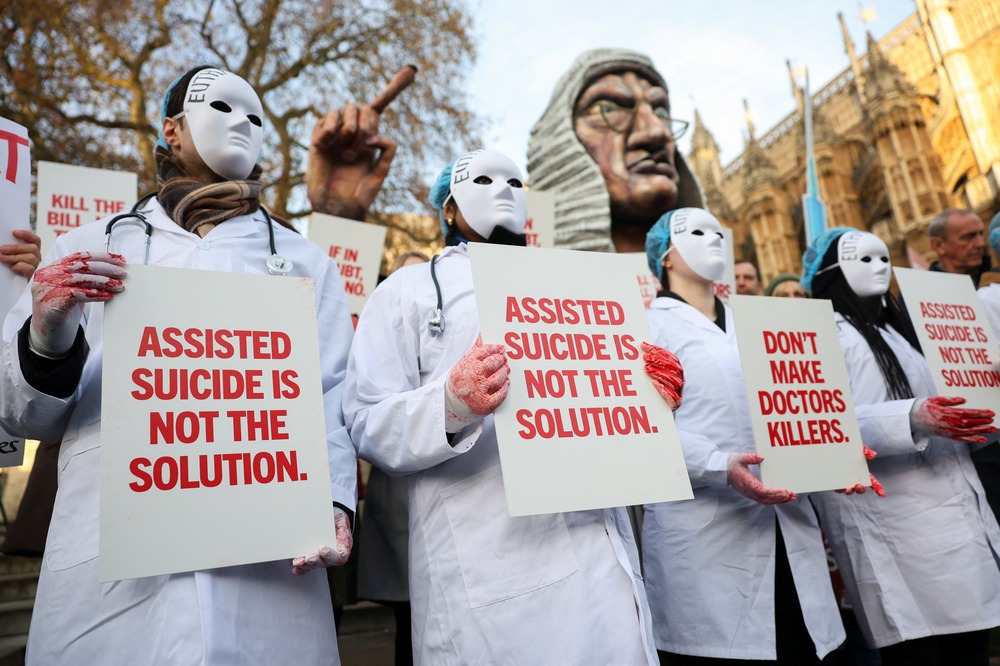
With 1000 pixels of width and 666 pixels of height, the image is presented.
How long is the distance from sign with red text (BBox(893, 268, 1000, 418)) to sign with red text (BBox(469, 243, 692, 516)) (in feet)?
5.49

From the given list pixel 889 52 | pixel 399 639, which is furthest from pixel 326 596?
pixel 889 52

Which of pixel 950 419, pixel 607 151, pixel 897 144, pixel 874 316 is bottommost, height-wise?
pixel 950 419

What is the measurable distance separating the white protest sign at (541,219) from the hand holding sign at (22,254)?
10.9ft

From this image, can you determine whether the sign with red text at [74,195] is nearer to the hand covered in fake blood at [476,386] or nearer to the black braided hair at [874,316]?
the hand covered in fake blood at [476,386]

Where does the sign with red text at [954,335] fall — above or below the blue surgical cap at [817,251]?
below

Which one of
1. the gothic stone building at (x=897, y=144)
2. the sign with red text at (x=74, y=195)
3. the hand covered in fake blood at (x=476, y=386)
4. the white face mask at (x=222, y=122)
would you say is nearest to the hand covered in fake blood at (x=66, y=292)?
the white face mask at (x=222, y=122)

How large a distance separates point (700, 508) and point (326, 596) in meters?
1.41

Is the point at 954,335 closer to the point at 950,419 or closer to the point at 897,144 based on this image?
the point at 950,419

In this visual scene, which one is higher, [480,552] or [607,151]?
[607,151]

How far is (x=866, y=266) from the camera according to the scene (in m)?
3.44

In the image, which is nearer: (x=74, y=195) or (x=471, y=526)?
(x=471, y=526)

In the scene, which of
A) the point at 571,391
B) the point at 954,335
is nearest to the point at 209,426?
the point at 571,391

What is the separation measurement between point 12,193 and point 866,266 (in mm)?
3601

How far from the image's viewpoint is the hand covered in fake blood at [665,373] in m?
2.16
